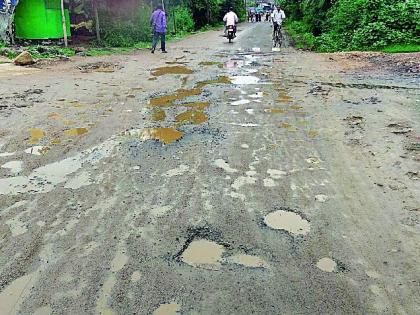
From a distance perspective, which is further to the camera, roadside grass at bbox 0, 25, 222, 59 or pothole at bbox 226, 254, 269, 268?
roadside grass at bbox 0, 25, 222, 59

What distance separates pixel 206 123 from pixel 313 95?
2.72 metres

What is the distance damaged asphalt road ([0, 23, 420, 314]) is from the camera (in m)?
2.55

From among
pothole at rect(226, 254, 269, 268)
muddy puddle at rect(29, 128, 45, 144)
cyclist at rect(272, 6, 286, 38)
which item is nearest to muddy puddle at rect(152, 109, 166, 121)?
muddy puddle at rect(29, 128, 45, 144)

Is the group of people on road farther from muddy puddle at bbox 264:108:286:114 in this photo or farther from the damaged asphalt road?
muddy puddle at bbox 264:108:286:114

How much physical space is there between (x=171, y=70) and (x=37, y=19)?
24.0 ft

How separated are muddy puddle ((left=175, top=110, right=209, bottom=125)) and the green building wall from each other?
11.3 m

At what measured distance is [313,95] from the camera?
7727 mm

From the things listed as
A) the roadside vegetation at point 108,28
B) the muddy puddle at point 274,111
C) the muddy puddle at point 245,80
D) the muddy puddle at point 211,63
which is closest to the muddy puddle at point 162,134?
the muddy puddle at point 274,111

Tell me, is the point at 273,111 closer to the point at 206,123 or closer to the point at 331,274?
the point at 206,123

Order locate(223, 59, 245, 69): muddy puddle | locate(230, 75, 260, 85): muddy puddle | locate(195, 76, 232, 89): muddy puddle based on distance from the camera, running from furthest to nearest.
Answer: locate(223, 59, 245, 69): muddy puddle, locate(230, 75, 260, 85): muddy puddle, locate(195, 76, 232, 89): muddy puddle

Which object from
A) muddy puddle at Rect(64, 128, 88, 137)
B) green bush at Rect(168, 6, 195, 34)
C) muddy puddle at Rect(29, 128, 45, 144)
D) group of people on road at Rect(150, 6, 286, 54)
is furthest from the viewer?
green bush at Rect(168, 6, 195, 34)

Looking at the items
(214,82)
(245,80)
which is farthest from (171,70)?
(245,80)

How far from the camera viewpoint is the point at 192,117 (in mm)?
6301

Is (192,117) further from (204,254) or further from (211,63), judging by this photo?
(211,63)
